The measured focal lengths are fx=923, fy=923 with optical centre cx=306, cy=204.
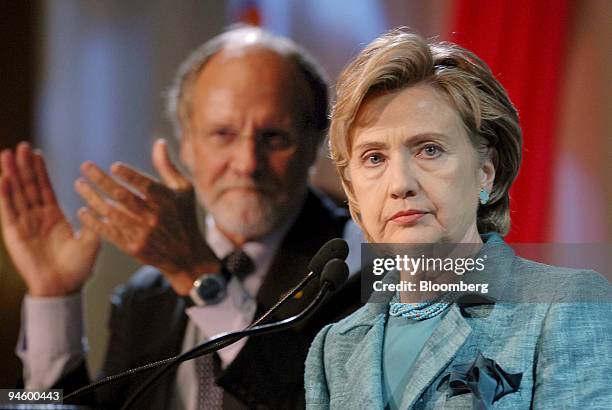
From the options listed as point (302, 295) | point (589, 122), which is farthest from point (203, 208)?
point (589, 122)

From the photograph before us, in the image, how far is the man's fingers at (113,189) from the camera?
296 cm

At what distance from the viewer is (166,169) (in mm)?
2949

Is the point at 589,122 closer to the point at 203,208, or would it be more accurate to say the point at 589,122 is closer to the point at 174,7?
the point at 203,208

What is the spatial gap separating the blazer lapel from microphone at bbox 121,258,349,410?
0.85ft

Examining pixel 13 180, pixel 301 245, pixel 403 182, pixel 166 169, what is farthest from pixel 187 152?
pixel 403 182

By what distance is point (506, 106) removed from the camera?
234 cm

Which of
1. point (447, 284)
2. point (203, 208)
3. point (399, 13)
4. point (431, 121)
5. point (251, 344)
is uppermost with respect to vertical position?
point (399, 13)

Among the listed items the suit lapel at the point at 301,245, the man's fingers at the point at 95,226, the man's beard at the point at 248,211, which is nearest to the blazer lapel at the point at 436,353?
the suit lapel at the point at 301,245

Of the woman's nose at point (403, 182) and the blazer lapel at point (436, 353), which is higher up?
the woman's nose at point (403, 182)

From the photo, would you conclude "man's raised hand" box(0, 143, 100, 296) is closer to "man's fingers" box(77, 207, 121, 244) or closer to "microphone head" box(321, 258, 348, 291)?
"man's fingers" box(77, 207, 121, 244)

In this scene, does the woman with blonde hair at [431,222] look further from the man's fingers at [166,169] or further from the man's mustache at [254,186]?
the man's fingers at [166,169]

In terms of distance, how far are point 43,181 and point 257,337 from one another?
3.01ft

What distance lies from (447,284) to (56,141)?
1462 millimetres

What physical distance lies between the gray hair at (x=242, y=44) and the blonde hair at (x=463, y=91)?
0.37 metres
